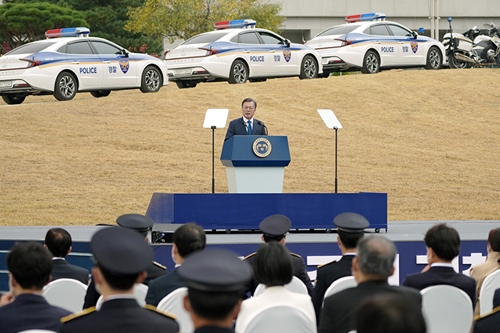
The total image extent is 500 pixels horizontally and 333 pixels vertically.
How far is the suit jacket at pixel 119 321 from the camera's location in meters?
3.23

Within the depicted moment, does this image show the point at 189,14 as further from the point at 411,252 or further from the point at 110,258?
the point at 110,258

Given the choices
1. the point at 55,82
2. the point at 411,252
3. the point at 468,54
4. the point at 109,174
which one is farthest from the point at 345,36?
the point at 411,252

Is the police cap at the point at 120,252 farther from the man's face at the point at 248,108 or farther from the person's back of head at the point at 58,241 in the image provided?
the man's face at the point at 248,108

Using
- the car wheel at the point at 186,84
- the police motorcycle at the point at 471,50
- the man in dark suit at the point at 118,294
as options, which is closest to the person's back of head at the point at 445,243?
the man in dark suit at the point at 118,294

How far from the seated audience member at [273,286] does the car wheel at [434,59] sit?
24.9 metres

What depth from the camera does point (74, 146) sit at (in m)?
19.6

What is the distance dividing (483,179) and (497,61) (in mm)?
14888

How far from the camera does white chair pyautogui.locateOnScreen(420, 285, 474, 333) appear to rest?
461 centimetres

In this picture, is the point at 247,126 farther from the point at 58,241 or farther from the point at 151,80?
the point at 151,80

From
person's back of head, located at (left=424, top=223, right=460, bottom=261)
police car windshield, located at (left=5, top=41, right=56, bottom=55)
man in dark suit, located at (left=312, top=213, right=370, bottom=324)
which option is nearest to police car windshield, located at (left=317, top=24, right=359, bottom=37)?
police car windshield, located at (left=5, top=41, right=56, bottom=55)

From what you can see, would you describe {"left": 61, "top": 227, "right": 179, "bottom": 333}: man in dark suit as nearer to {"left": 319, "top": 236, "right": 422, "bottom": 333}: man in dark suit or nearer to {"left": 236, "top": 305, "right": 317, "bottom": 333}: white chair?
{"left": 236, "top": 305, "right": 317, "bottom": 333}: white chair

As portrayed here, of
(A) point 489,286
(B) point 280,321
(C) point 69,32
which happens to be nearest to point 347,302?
(B) point 280,321

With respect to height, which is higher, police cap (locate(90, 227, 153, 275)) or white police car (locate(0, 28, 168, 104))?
white police car (locate(0, 28, 168, 104))

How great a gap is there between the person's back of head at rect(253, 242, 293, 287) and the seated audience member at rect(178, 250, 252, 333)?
47.6 inches
